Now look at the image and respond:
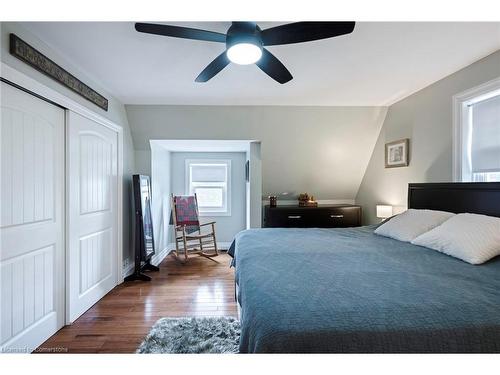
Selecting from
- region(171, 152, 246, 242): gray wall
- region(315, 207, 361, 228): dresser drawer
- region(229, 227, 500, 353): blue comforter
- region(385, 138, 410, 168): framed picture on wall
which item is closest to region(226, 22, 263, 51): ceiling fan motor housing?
region(229, 227, 500, 353): blue comforter

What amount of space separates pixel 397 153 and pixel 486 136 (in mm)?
1046

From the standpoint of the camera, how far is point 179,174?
4863mm

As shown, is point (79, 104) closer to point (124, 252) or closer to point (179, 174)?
point (124, 252)

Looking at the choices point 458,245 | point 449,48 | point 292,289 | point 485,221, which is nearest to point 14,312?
point 292,289

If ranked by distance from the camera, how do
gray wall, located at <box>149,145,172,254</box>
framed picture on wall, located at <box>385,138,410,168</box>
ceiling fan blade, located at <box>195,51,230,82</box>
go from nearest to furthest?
ceiling fan blade, located at <box>195,51,230,82</box> < framed picture on wall, located at <box>385,138,410,168</box> < gray wall, located at <box>149,145,172,254</box>

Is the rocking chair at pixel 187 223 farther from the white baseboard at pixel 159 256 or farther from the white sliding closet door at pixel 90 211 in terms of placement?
the white sliding closet door at pixel 90 211

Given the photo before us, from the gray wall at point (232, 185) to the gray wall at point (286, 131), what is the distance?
102cm

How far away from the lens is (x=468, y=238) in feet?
5.30

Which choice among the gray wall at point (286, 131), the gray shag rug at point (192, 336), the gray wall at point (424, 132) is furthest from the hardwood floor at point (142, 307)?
the gray wall at point (424, 132)

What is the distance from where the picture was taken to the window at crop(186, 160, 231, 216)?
489cm

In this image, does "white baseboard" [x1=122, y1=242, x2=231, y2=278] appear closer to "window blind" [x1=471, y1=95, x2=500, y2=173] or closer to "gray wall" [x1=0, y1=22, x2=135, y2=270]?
"gray wall" [x1=0, y1=22, x2=135, y2=270]

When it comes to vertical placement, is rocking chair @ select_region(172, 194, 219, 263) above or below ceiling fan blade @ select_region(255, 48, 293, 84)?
below

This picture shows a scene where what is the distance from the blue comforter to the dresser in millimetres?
2120

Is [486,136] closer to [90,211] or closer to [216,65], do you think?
[216,65]
